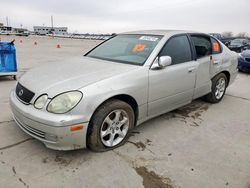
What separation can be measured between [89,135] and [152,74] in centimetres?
119

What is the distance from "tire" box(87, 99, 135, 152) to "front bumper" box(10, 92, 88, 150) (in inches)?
5.1

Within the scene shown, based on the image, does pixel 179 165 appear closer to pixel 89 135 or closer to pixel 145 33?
pixel 89 135

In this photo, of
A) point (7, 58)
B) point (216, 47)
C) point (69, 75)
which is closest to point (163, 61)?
point (69, 75)

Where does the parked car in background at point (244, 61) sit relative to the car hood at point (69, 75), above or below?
below

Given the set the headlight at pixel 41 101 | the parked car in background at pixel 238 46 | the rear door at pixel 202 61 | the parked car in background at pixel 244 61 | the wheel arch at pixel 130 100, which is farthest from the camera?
the parked car in background at pixel 238 46

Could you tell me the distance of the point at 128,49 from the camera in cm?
348

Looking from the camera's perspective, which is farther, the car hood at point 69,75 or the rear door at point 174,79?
the rear door at point 174,79

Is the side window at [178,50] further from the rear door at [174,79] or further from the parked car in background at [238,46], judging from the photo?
the parked car in background at [238,46]

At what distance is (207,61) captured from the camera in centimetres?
402

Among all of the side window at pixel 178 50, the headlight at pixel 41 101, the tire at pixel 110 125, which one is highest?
the side window at pixel 178 50

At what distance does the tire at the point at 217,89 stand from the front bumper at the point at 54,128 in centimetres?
315

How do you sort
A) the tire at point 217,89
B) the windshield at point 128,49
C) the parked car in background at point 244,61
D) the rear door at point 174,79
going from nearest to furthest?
the rear door at point 174,79 → the windshield at point 128,49 → the tire at point 217,89 → the parked car in background at point 244,61

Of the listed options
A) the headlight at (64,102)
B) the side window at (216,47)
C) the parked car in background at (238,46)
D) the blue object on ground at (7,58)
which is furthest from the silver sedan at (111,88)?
the parked car in background at (238,46)

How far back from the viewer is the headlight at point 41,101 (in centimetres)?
237
